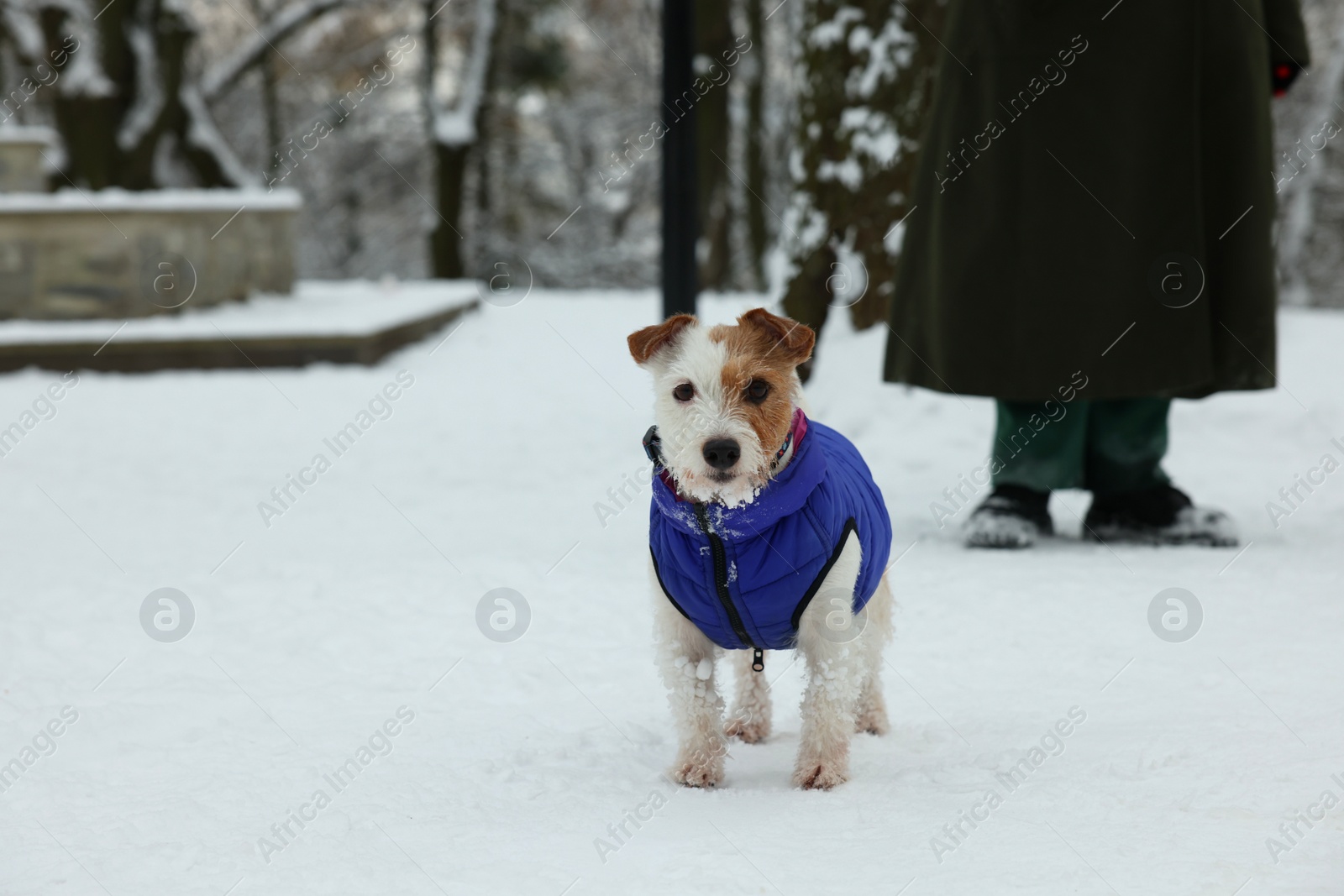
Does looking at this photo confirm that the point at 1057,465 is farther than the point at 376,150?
No

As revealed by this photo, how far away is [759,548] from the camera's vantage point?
305cm

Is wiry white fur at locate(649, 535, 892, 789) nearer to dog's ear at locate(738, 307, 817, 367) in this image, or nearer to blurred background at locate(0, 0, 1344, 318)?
dog's ear at locate(738, 307, 817, 367)

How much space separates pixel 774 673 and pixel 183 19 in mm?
17233

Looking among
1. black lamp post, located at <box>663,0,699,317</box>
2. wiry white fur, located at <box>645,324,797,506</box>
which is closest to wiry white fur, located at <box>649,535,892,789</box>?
wiry white fur, located at <box>645,324,797,506</box>

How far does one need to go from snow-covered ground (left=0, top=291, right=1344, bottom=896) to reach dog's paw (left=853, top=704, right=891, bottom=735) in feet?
0.18

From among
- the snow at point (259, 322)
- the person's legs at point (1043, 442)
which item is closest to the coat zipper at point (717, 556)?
the person's legs at point (1043, 442)

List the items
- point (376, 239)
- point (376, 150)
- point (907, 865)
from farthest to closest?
1. point (376, 239)
2. point (376, 150)
3. point (907, 865)

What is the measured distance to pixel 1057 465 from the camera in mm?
5555

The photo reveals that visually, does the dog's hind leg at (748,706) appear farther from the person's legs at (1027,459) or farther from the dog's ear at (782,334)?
the person's legs at (1027,459)

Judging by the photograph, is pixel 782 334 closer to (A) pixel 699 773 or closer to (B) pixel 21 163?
(A) pixel 699 773

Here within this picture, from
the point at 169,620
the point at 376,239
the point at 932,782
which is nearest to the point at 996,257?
the point at 932,782

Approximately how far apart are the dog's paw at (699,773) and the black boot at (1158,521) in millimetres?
3085

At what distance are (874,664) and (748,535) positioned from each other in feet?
2.77

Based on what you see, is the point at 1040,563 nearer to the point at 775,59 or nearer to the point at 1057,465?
the point at 1057,465
